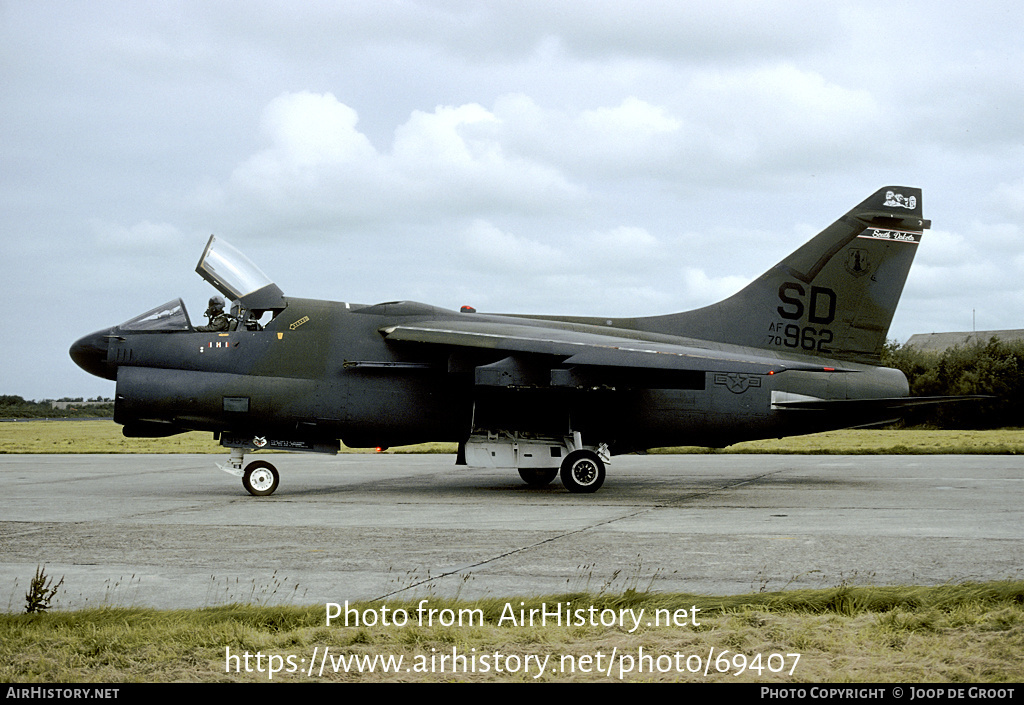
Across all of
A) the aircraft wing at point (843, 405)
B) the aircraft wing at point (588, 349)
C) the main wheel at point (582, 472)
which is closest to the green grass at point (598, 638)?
the aircraft wing at point (588, 349)

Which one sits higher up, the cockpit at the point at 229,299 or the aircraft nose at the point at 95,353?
the cockpit at the point at 229,299

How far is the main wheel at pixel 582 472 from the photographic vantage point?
14.2m

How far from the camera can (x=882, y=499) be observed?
12.9 meters

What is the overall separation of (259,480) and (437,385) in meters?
3.26

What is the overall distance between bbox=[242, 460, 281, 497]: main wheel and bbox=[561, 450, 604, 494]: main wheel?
472 cm

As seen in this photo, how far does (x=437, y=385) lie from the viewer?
570 inches

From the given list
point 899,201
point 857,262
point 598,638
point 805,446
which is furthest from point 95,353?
point 805,446

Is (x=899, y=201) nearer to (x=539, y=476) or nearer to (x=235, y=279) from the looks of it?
(x=539, y=476)

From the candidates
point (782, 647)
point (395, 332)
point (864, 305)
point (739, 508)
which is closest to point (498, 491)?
point (395, 332)

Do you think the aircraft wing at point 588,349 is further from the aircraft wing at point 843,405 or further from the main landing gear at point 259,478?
the main landing gear at point 259,478

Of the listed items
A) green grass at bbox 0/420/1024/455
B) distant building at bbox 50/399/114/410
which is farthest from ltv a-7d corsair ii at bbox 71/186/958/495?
distant building at bbox 50/399/114/410

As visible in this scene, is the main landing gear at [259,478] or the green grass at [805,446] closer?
the main landing gear at [259,478]

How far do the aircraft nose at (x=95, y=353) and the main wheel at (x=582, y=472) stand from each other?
24.3ft
